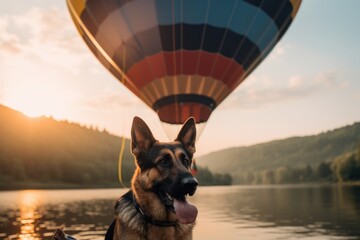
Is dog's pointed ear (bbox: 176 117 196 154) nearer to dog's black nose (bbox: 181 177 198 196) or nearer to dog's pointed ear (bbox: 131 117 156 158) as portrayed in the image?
dog's pointed ear (bbox: 131 117 156 158)

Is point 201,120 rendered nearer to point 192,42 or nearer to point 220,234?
point 192,42

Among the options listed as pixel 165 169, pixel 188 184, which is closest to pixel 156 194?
pixel 165 169

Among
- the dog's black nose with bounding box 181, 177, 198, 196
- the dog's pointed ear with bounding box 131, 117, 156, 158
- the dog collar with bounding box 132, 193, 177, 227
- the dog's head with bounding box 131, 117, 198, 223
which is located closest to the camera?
the dog's black nose with bounding box 181, 177, 198, 196

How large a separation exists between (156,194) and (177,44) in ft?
52.0

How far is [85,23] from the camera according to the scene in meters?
24.2

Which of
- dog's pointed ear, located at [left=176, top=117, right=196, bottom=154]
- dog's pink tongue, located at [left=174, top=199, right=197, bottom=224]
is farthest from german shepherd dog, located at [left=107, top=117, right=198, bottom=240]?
dog's pointed ear, located at [left=176, top=117, right=196, bottom=154]

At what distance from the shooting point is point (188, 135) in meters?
8.44

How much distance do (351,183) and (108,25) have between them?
170078mm

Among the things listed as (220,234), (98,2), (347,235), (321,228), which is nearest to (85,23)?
(98,2)

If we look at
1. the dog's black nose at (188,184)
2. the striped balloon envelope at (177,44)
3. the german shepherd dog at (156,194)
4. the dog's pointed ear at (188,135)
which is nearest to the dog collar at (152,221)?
the german shepherd dog at (156,194)

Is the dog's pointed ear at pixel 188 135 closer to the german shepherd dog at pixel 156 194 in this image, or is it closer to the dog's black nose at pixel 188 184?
the german shepherd dog at pixel 156 194

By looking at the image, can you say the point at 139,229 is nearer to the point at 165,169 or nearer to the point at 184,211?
the point at 184,211

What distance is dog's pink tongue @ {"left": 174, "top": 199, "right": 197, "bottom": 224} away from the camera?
7551mm

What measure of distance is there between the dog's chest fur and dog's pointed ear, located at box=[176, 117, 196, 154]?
1376mm
